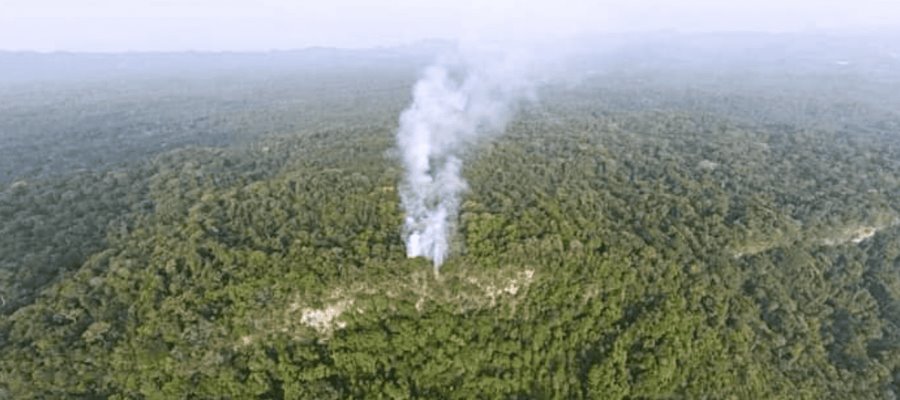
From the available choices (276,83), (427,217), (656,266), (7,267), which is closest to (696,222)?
(656,266)

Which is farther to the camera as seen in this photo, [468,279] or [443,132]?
[443,132]

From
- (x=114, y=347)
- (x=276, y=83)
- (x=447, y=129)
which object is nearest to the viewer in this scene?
(x=114, y=347)

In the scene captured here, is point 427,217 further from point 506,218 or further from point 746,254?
point 746,254
